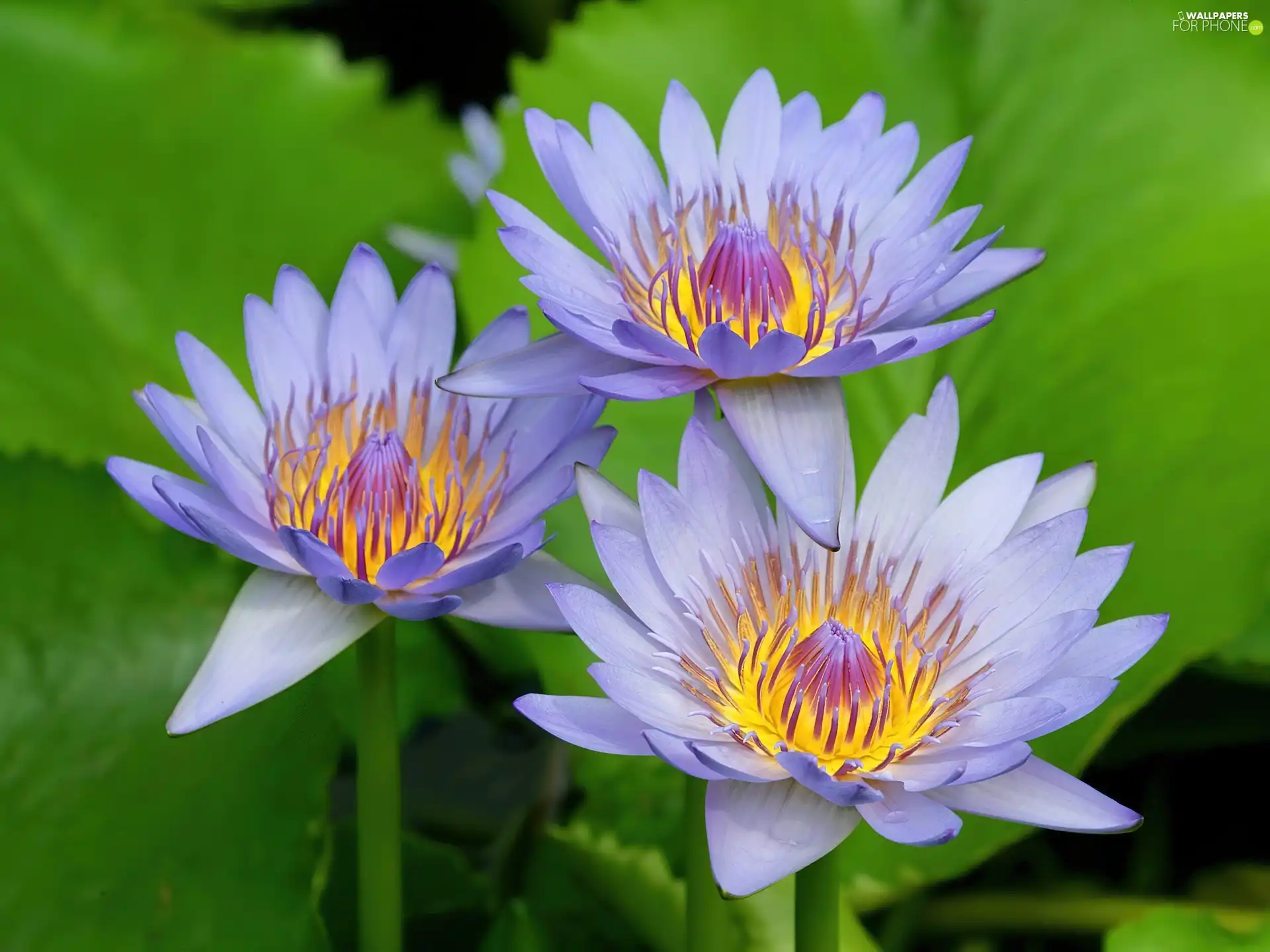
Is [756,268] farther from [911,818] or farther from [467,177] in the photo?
[467,177]

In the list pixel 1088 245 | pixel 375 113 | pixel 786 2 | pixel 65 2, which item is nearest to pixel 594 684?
pixel 1088 245

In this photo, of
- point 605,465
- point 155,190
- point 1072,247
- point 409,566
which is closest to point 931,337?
point 409,566

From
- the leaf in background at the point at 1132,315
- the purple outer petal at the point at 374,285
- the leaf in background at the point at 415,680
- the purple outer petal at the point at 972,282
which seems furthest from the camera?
the leaf in background at the point at 415,680

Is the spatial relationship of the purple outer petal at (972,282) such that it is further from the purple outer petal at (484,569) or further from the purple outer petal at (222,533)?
the purple outer petal at (222,533)

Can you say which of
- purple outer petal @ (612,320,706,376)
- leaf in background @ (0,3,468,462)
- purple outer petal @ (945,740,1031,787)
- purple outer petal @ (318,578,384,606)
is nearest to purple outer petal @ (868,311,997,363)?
purple outer petal @ (612,320,706,376)

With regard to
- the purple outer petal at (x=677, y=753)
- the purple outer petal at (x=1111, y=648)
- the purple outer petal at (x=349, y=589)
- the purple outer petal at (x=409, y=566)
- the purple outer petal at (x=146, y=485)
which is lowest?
the purple outer petal at (x=677, y=753)

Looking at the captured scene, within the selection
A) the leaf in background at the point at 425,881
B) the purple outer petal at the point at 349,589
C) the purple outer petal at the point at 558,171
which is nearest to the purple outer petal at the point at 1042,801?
the purple outer petal at the point at 349,589
